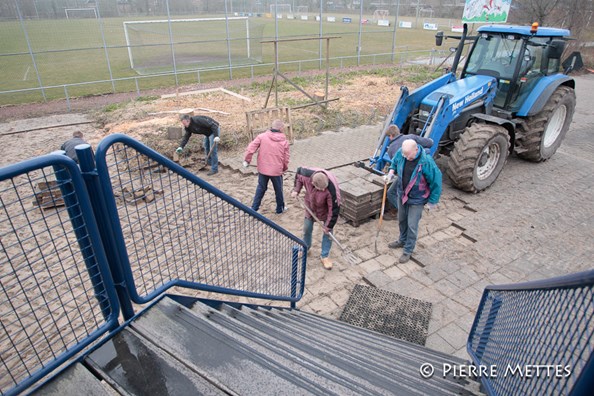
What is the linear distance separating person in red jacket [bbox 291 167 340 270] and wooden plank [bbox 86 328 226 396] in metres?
3.38

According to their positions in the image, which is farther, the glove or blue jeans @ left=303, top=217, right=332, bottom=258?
the glove

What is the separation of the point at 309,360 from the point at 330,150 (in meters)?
8.01

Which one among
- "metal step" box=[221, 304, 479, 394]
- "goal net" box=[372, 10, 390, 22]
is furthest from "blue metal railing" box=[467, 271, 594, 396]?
"goal net" box=[372, 10, 390, 22]

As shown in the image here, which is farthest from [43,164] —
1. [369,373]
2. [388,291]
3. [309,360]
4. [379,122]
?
[379,122]

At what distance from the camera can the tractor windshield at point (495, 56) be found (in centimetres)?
799

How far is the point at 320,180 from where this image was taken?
5.08 m

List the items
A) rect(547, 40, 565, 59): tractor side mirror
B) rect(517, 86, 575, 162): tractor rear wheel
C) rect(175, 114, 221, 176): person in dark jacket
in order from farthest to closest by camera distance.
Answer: rect(517, 86, 575, 162): tractor rear wheel → rect(175, 114, 221, 176): person in dark jacket → rect(547, 40, 565, 59): tractor side mirror

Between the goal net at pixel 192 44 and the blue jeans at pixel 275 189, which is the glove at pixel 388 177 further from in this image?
the goal net at pixel 192 44

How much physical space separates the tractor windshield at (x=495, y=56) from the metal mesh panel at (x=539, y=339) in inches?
264

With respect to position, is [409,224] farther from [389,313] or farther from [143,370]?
[143,370]

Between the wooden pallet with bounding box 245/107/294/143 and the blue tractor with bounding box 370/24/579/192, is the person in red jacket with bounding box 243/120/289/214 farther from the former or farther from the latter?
the wooden pallet with bounding box 245/107/294/143

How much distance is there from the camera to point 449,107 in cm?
708

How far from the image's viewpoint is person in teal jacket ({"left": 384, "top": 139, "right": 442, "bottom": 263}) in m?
5.45

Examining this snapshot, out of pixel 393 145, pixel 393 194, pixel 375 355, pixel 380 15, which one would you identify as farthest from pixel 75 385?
pixel 380 15
